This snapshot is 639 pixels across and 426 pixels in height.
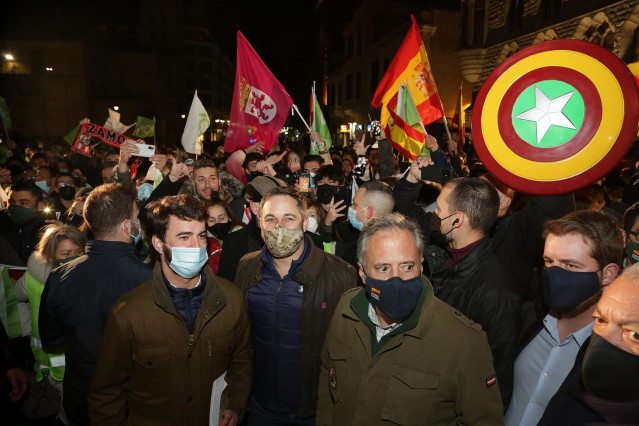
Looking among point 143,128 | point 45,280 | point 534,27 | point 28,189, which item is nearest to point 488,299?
point 45,280

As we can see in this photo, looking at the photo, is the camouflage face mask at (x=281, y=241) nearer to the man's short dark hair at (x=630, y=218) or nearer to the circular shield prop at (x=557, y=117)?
the circular shield prop at (x=557, y=117)

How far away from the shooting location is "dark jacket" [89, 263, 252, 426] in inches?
101

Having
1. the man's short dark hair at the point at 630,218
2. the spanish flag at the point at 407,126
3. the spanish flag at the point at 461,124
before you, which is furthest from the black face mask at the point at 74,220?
the spanish flag at the point at 461,124

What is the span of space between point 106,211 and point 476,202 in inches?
102

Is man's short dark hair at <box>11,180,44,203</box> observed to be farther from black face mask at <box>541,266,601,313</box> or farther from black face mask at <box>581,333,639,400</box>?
black face mask at <box>581,333,639,400</box>

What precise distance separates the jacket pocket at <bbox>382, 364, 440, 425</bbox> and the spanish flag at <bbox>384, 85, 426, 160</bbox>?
14.7 ft

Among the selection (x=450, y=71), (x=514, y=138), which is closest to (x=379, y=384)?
(x=514, y=138)

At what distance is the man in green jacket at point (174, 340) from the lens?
8.48ft

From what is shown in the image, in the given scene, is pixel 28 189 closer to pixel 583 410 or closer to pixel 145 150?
pixel 145 150

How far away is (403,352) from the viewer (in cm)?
219

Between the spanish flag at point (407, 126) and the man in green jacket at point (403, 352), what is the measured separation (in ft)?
13.0

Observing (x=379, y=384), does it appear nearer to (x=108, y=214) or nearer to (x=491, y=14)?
(x=108, y=214)

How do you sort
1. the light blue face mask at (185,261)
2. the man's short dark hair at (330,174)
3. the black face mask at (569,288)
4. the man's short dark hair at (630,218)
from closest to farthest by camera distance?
the black face mask at (569,288) → the light blue face mask at (185,261) → the man's short dark hair at (630,218) → the man's short dark hair at (330,174)

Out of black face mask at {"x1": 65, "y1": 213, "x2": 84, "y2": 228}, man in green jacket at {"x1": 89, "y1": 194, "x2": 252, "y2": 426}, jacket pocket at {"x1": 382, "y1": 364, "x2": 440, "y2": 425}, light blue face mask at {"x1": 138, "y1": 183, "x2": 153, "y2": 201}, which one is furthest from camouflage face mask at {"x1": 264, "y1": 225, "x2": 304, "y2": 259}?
light blue face mask at {"x1": 138, "y1": 183, "x2": 153, "y2": 201}
